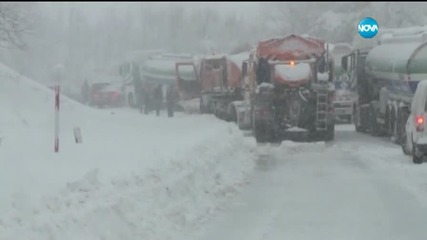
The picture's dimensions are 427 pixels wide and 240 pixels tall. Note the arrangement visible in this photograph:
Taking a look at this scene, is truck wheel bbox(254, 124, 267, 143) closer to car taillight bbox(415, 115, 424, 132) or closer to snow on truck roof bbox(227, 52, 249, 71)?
car taillight bbox(415, 115, 424, 132)

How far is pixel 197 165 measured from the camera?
44.3ft

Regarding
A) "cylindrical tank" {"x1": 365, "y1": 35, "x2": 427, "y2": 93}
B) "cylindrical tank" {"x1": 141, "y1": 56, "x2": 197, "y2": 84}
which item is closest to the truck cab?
"cylindrical tank" {"x1": 365, "y1": 35, "x2": 427, "y2": 93}

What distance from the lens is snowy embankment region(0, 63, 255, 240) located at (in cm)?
820

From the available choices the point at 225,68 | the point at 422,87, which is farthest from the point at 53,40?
the point at 422,87

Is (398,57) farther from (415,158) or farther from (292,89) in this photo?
(415,158)

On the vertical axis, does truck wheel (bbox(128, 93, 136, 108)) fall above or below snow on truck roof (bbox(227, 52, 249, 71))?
Result: below

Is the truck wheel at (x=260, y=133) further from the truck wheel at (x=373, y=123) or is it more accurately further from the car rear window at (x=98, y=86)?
the car rear window at (x=98, y=86)

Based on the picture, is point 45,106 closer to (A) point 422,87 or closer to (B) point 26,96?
(B) point 26,96

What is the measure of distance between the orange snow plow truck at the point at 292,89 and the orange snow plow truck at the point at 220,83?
266 inches

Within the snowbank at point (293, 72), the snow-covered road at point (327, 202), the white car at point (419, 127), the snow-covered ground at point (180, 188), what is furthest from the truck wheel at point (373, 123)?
the white car at point (419, 127)

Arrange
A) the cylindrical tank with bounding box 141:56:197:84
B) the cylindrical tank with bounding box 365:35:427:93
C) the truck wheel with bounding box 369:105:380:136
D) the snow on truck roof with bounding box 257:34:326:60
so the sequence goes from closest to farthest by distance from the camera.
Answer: the cylindrical tank with bounding box 365:35:427:93 < the snow on truck roof with bounding box 257:34:326:60 < the truck wheel with bounding box 369:105:380:136 < the cylindrical tank with bounding box 141:56:197:84

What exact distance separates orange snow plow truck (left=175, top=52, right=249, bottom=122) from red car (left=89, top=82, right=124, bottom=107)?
11.8 meters

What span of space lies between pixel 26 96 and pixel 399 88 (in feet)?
34.7

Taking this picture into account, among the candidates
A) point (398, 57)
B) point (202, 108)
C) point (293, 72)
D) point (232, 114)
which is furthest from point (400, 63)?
point (202, 108)
